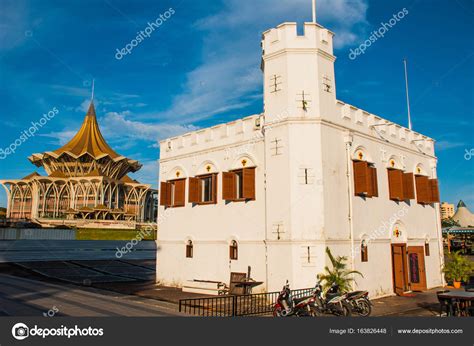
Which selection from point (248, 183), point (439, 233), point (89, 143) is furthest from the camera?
point (89, 143)

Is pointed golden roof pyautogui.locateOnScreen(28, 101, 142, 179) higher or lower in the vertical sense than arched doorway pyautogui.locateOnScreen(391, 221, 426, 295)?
higher

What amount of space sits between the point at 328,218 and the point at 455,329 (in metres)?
6.75

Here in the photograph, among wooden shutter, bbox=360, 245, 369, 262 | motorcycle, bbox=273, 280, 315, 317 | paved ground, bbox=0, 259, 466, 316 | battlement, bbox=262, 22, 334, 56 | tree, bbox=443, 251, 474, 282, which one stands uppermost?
battlement, bbox=262, 22, 334, 56

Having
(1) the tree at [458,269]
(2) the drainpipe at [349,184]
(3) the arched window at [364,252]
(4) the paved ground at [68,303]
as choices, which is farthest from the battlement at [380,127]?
(4) the paved ground at [68,303]

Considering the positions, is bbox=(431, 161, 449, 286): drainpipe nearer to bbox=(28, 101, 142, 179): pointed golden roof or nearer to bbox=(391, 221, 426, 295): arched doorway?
bbox=(391, 221, 426, 295): arched doorway

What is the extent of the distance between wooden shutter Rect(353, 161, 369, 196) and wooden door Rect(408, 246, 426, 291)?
17.5 ft

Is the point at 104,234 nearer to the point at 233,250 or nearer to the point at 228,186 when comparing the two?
the point at 233,250

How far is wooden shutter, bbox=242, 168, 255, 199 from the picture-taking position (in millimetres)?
17359

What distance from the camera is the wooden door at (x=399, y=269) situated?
1813cm

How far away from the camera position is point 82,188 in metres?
93.1

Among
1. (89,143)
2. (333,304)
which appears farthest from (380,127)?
(89,143)

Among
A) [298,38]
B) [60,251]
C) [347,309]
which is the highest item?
[298,38]

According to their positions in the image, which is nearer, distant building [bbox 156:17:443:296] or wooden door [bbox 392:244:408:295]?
distant building [bbox 156:17:443:296]

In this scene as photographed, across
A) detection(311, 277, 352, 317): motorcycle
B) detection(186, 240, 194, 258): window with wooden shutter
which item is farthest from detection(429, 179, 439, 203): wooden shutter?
detection(186, 240, 194, 258): window with wooden shutter
